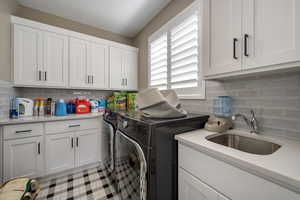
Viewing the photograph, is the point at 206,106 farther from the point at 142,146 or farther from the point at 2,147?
the point at 2,147

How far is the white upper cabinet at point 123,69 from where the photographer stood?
8.16ft

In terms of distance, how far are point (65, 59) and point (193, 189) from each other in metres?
2.48

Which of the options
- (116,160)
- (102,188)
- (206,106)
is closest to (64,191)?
(102,188)

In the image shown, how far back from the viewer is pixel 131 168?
3.58ft

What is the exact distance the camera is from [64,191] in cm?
150

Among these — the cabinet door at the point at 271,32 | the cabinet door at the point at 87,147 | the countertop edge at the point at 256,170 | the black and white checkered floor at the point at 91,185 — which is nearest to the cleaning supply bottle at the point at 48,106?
the cabinet door at the point at 87,147

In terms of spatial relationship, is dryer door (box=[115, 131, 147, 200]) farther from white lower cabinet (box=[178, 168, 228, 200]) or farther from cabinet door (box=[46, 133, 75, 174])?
cabinet door (box=[46, 133, 75, 174])

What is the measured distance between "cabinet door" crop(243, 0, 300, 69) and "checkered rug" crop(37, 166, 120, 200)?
6.31ft

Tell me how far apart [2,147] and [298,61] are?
109 inches

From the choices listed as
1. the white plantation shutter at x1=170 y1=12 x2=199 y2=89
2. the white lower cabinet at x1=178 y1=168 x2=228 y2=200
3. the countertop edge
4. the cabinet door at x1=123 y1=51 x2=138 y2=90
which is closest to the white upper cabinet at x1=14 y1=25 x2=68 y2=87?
the cabinet door at x1=123 y1=51 x2=138 y2=90

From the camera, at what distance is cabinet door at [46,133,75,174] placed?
5.53ft

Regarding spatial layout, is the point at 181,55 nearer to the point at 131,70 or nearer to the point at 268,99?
the point at 268,99

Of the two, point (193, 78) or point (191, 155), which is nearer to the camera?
point (191, 155)

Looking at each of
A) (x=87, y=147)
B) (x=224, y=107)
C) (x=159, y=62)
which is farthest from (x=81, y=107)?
(x=224, y=107)
